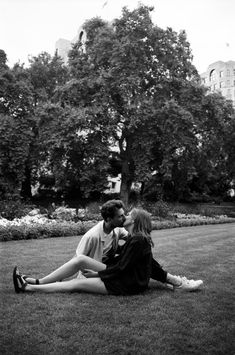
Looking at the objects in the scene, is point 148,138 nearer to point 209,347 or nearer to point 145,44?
point 145,44

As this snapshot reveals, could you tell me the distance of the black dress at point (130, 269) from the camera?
5.37 metres

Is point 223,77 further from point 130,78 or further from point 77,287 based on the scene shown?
point 77,287

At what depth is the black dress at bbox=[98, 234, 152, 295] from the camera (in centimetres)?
537

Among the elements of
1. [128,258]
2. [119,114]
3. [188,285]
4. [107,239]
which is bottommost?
[188,285]

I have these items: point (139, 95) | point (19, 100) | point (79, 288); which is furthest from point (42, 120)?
point (79, 288)

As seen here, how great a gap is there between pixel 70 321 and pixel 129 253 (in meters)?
1.39

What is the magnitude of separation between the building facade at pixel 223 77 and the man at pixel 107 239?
243 ft

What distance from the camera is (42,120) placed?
2519 cm

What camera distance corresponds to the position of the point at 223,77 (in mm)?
77562

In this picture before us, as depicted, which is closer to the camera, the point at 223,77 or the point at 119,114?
the point at 119,114

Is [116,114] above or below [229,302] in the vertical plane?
above

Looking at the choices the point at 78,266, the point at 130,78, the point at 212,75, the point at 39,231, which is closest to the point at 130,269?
the point at 78,266

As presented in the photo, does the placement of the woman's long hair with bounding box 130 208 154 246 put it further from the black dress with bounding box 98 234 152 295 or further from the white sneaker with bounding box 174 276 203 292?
the white sneaker with bounding box 174 276 203 292

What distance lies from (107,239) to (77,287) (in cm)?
102
